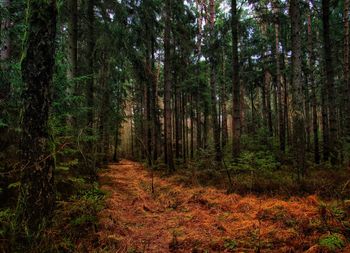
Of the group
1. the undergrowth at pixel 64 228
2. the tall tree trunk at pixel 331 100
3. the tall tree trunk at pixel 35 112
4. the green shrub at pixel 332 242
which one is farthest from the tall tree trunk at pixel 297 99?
the tall tree trunk at pixel 35 112

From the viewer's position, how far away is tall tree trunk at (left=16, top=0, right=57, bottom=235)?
10.9 feet

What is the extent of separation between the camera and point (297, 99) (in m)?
7.83

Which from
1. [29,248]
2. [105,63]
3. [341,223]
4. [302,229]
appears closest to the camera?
[29,248]

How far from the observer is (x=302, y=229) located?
4.55 meters

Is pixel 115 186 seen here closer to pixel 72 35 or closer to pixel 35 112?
pixel 72 35

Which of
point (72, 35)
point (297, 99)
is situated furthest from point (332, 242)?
point (72, 35)

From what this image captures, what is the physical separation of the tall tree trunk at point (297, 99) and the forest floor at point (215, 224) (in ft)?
5.45

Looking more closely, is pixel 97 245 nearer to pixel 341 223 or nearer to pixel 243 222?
pixel 243 222

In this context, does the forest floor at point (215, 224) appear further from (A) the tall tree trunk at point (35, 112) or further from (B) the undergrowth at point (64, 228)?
(A) the tall tree trunk at point (35, 112)

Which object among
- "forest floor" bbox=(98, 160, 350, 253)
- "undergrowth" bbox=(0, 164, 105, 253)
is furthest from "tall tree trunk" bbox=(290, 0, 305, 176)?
"undergrowth" bbox=(0, 164, 105, 253)

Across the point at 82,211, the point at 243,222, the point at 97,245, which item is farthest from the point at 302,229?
the point at 82,211

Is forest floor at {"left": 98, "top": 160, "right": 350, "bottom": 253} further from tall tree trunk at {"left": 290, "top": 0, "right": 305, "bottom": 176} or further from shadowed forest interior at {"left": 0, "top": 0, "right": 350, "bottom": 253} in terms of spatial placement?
tall tree trunk at {"left": 290, "top": 0, "right": 305, "bottom": 176}

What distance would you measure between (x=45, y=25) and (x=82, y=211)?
324 centimetres

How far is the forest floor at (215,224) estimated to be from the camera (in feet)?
13.8
